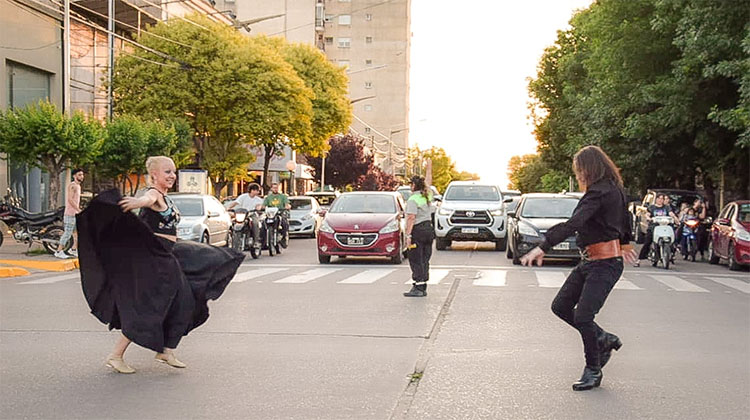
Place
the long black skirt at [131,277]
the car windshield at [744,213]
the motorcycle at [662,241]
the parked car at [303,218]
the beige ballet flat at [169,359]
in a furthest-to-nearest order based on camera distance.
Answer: the parked car at [303,218] < the car windshield at [744,213] < the motorcycle at [662,241] < the beige ballet flat at [169,359] < the long black skirt at [131,277]

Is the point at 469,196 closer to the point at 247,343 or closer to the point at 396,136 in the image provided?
the point at 247,343

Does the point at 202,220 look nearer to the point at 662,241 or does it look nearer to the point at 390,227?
the point at 390,227

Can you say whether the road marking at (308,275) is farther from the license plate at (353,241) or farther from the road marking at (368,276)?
the license plate at (353,241)

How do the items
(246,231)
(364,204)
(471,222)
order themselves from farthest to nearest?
(471,222) → (246,231) → (364,204)

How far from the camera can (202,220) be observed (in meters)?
21.7

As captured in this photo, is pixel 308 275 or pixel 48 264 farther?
pixel 48 264

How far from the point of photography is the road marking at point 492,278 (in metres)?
15.9

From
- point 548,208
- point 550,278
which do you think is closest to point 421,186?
point 550,278

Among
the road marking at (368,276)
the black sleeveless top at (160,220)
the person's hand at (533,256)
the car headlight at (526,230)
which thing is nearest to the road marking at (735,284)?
the car headlight at (526,230)

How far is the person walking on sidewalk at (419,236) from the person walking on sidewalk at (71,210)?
26.0 ft

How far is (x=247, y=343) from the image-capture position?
30.5ft

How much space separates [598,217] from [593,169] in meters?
0.39

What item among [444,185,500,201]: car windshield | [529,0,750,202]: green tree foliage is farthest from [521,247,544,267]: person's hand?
[444,185,500,201]: car windshield

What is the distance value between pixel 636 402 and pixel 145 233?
3941 mm
